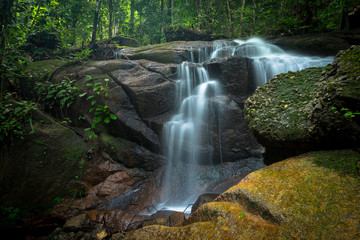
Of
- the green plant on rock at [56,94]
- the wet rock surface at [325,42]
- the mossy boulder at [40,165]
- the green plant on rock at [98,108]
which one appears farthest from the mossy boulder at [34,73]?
the wet rock surface at [325,42]

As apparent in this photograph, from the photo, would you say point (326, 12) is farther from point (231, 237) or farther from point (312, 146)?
point (231, 237)

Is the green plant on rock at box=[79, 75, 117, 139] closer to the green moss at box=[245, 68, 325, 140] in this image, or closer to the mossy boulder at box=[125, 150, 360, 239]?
the green moss at box=[245, 68, 325, 140]

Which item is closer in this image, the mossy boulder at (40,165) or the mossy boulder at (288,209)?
the mossy boulder at (288,209)

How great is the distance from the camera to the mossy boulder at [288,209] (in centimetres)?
134

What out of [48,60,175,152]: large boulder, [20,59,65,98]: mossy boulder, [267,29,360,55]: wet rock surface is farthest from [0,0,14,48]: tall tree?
[267,29,360,55]: wet rock surface

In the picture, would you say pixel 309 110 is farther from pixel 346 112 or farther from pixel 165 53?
pixel 165 53

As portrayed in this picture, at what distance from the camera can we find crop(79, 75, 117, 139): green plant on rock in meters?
6.05

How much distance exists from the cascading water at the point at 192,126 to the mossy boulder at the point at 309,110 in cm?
273

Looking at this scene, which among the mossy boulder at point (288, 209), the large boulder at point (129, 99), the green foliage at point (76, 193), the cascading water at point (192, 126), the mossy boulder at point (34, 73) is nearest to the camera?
the mossy boulder at point (288, 209)

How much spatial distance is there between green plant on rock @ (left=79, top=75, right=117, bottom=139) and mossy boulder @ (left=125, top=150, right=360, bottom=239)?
5.00m

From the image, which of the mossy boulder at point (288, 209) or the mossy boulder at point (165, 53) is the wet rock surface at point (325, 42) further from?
the mossy boulder at point (288, 209)

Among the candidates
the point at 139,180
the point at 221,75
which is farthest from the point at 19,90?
the point at 221,75

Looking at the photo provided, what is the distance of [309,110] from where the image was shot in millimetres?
2502

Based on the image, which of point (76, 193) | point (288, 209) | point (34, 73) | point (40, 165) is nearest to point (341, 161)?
point (288, 209)
